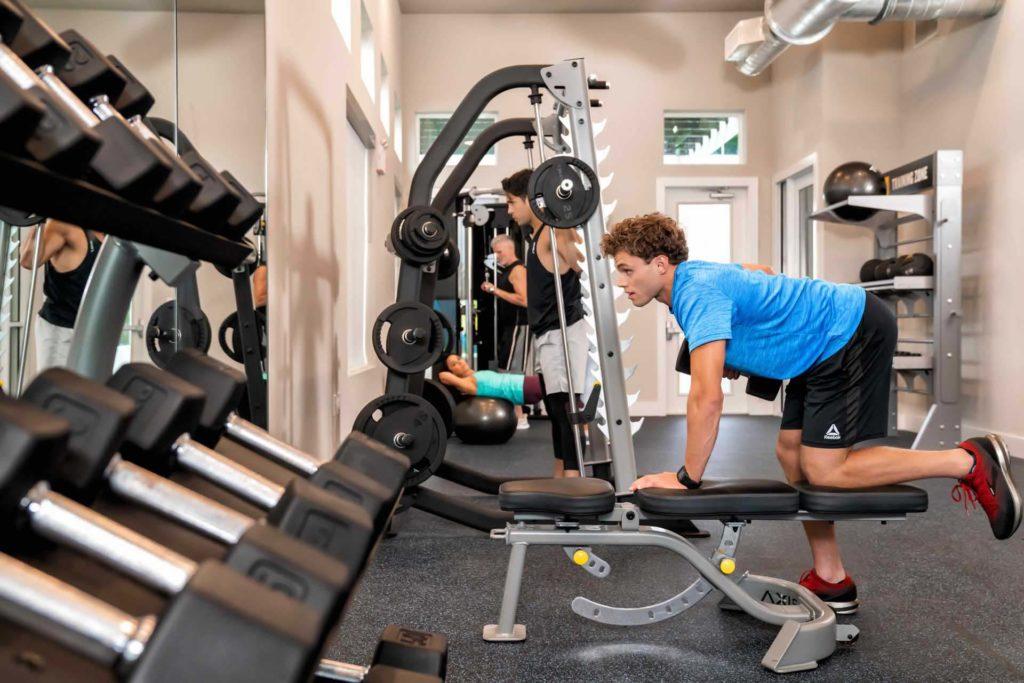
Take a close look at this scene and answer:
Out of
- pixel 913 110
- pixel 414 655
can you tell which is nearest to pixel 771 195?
pixel 913 110

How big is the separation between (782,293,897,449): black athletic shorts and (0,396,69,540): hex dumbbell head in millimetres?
2053

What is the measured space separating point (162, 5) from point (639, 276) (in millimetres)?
1274

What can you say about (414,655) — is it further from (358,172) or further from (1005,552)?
(358,172)

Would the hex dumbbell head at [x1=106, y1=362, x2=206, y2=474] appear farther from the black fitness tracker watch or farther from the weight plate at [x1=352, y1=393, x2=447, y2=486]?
the weight plate at [x1=352, y1=393, x2=447, y2=486]

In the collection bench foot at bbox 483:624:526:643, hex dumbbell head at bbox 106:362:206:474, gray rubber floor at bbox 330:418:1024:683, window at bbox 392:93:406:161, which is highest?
window at bbox 392:93:406:161

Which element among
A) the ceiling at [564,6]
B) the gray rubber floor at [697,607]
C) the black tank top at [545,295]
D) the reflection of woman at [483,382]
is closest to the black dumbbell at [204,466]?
the gray rubber floor at [697,607]

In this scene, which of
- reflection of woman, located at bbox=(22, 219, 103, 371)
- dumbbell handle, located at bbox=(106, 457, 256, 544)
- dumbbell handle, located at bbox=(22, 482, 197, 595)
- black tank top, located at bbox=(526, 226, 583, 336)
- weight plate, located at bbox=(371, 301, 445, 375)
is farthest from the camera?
black tank top, located at bbox=(526, 226, 583, 336)

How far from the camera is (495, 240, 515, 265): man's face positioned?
564cm

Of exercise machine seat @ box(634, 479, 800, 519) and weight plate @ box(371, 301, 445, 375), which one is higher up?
weight plate @ box(371, 301, 445, 375)

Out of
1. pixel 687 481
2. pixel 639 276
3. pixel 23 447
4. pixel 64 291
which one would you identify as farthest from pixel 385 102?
pixel 23 447

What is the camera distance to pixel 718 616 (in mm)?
2271

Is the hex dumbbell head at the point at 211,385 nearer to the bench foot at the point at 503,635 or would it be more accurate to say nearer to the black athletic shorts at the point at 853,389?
the bench foot at the point at 503,635

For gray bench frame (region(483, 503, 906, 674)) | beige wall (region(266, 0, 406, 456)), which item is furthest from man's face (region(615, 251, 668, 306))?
beige wall (region(266, 0, 406, 456))

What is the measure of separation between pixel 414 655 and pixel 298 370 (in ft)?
8.19
